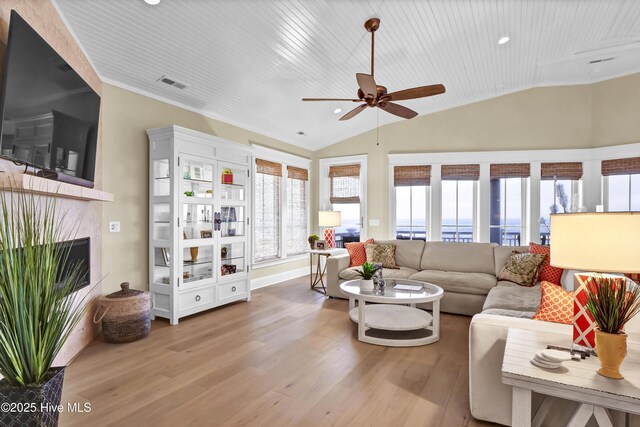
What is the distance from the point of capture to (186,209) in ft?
13.4

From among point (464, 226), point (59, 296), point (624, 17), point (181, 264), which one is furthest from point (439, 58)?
point (59, 296)

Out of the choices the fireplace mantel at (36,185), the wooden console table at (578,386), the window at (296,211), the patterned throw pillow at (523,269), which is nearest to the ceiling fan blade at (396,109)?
the patterned throw pillow at (523,269)

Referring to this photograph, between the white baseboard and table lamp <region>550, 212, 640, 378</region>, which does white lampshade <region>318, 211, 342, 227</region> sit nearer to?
the white baseboard

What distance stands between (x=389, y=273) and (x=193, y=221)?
9.05 ft

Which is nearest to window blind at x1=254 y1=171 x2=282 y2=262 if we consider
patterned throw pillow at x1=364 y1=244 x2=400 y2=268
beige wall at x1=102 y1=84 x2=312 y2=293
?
patterned throw pillow at x1=364 y1=244 x2=400 y2=268

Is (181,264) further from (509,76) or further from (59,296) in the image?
(509,76)

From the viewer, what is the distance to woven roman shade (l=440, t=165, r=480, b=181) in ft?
19.7

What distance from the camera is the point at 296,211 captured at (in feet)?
22.3

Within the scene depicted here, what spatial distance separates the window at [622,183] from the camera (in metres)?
5.18

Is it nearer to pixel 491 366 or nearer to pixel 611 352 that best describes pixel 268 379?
pixel 491 366

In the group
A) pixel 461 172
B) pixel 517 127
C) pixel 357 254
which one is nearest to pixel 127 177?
pixel 357 254

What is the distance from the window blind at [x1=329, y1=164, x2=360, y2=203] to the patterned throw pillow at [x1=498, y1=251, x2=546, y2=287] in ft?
10.2

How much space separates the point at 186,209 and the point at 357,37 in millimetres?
2762

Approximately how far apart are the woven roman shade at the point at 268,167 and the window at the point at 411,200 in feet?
7.24
